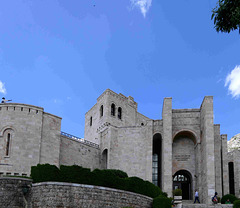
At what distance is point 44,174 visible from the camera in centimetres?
2262

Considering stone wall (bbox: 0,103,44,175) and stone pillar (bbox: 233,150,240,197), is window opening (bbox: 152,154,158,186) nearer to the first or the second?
stone pillar (bbox: 233,150,240,197)

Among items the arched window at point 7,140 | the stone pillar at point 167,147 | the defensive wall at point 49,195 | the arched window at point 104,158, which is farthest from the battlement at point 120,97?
the defensive wall at point 49,195

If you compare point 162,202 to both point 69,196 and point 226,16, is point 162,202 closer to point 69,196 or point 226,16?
point 69,196

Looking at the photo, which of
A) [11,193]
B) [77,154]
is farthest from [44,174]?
[77,154]

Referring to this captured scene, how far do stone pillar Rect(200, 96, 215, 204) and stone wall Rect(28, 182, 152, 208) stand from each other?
43.8 feet

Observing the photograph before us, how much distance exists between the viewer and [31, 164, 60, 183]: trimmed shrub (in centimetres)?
2256

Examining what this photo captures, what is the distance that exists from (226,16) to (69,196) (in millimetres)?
12918

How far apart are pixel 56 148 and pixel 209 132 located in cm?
1440

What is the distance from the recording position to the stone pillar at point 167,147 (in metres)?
36.5

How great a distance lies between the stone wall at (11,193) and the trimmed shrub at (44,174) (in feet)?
3.09

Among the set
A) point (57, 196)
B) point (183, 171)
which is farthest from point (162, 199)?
point (183, 171)

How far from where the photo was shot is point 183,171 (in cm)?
3959

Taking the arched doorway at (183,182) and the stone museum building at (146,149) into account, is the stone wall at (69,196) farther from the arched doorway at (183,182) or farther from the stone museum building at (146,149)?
the arched doorway at (183,182)

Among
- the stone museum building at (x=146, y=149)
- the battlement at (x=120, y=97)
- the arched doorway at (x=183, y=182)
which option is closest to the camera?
the stone museum building at (x=146, y=149)
